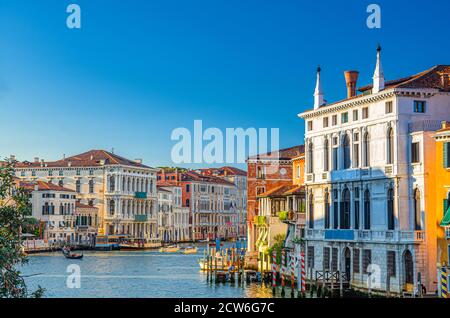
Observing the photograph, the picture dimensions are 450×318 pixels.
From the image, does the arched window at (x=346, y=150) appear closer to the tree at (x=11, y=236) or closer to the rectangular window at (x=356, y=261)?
the rectangular window at (x=356, y=261)

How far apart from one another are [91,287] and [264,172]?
24.1 feet

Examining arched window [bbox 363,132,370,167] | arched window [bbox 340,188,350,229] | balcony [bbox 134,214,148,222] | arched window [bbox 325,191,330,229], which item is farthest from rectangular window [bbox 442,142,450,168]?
balcony [bbox 134,214,148,222]

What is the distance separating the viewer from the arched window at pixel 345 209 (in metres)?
16.1

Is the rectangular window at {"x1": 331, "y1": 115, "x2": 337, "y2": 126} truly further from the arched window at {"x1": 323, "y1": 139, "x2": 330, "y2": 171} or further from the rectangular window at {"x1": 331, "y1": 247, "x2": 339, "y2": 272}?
the rectangular window at {"x1": 331, "y1": 247, "x2": 339, "y2": 272}

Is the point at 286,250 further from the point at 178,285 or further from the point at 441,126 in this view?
the point at 441,126

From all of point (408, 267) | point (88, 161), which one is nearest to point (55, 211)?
point (88, 161)

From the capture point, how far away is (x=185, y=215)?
60969mm

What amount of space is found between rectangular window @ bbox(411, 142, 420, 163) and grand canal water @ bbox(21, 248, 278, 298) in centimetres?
507

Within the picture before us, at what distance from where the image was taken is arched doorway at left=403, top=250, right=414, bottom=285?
13.8 m

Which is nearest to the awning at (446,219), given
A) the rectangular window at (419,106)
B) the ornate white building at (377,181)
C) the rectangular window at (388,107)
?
the ornate white building at (377,181)

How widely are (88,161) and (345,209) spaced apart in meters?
36.8

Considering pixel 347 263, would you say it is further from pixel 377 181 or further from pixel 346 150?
pixel 346 150
